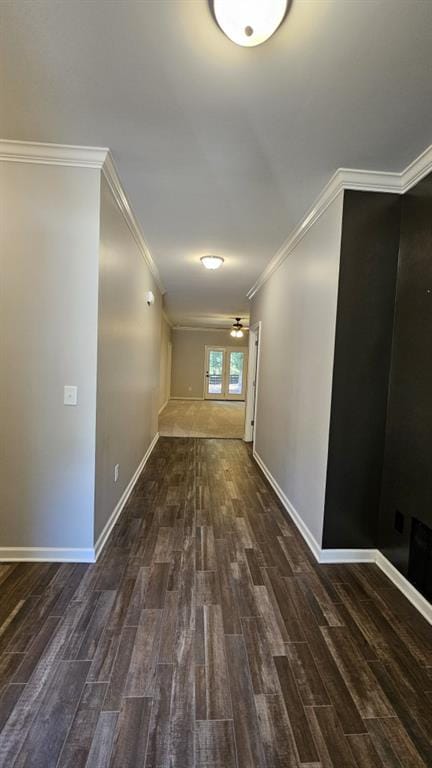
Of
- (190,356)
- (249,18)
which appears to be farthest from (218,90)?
(190,356)

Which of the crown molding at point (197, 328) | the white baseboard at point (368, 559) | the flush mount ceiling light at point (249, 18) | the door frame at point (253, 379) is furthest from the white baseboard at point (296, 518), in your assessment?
the crown molding at point (197, 328)

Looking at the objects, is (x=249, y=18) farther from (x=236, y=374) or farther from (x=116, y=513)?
(x=236, y=374)

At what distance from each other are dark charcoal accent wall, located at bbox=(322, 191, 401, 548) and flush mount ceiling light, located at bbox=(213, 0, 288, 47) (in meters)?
1.21

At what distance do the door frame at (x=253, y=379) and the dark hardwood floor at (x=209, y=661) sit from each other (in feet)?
9.80

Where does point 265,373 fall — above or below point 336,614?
above

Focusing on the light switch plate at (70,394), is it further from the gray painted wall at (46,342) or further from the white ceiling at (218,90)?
the white ceiling at (218,90)

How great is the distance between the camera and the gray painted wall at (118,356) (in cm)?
236

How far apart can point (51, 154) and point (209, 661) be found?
2.84m

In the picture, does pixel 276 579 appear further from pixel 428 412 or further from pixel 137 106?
pixel 137 106

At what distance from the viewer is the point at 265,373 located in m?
4.70

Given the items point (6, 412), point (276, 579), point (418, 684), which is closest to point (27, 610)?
point (6, 412)

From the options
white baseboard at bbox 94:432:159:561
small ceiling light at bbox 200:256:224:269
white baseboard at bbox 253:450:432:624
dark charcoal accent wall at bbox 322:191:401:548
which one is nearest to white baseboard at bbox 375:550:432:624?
white baseboard at bbox 253:450:432:624

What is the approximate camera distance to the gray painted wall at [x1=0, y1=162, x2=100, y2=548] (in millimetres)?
2158

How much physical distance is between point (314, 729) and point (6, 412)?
2187 millimetres
